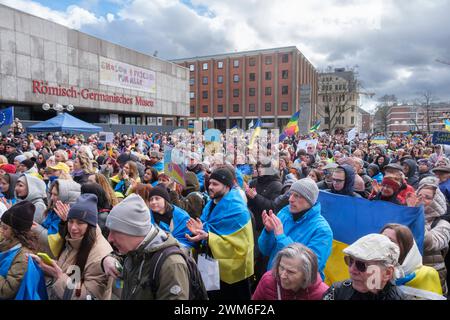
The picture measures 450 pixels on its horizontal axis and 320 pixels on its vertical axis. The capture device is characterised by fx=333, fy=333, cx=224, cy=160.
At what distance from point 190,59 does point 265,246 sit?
70.7 metres

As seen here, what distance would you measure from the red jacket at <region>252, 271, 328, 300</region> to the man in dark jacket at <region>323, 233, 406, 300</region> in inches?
11.6

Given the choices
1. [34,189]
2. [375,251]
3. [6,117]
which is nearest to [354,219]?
[375,251]

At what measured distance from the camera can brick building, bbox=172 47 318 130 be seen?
60.4 meters

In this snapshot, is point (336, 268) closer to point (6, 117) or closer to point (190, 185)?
point (190, 185)

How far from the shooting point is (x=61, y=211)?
3.29 meters

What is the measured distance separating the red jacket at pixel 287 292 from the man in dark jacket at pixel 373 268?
30 cm

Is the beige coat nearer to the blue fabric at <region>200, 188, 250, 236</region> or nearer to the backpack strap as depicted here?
the backpack strap

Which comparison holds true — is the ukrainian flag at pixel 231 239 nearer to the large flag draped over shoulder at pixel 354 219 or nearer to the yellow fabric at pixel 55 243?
the large flag draped over shoulder at pixel 354 219

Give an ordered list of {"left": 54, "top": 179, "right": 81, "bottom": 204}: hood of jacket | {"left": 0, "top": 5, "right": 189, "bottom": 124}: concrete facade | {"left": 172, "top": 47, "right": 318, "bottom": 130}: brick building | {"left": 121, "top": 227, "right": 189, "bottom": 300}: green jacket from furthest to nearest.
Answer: {"left": 172, "top": 47, "right": 318, "bottom": 130}: brick building, {"left": 0, "top": 5, "right": 189, "bottom": 124}: concrete facade, {"left": 54, "top": 179, "right": 81, "bottom": 204}: hood of jacket, {"left": 121, "top": 227, "right": 189, "bottom": 300}: green jacket

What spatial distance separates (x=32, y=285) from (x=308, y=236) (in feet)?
7.72

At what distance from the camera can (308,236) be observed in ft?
10.5

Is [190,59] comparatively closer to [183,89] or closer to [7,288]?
[183,89]

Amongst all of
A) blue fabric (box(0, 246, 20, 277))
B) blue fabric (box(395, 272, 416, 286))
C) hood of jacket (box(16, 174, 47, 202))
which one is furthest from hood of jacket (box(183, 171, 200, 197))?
blue fabric (box(395, 272, 416, 286))

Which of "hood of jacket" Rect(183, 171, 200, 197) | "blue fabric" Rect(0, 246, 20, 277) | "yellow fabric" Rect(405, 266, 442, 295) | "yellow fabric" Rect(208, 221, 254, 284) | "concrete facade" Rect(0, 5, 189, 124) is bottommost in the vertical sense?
"yellow fabric" Rect(208, 221, 254, 284)
